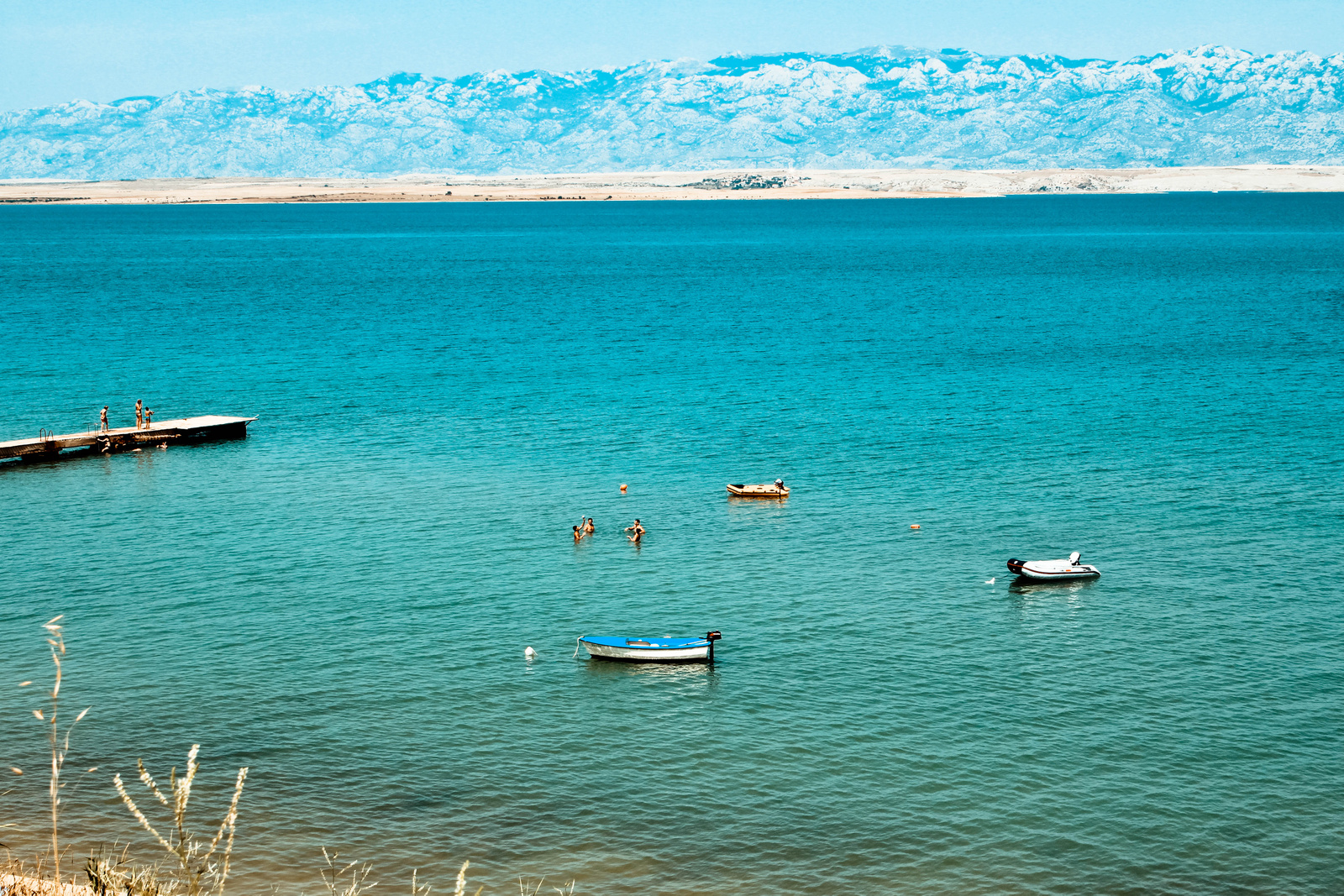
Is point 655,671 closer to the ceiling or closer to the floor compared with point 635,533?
closer to the floor

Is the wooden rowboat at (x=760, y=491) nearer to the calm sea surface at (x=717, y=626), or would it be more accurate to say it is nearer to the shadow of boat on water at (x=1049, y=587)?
the calm sea surface at (x=717, y=626)

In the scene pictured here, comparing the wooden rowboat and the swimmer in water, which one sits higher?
the wooden rowboat

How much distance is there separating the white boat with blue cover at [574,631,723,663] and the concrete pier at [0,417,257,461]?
149ft

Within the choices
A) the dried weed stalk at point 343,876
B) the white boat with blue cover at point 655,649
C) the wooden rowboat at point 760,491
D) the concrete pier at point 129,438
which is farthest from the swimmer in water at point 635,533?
the concrete pier at point 129,438

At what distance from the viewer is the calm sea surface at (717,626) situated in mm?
33719

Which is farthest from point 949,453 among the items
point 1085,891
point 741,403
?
point 1085,891

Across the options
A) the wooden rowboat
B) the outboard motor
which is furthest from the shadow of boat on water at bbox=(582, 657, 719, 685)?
the wooden rowboat

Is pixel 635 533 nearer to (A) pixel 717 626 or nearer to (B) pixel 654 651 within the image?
(A) pixel 717 626

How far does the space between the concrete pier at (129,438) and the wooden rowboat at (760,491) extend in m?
34.7

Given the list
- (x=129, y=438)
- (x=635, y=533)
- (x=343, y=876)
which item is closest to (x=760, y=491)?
(x=635, y=533)

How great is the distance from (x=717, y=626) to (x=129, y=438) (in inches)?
1875

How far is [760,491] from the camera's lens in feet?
213

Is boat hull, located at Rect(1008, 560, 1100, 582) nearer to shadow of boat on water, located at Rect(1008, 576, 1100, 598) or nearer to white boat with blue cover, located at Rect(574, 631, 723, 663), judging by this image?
shadow of boat on water, located at Rect(1008, 576, 1100, 598)

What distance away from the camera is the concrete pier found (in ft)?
249
